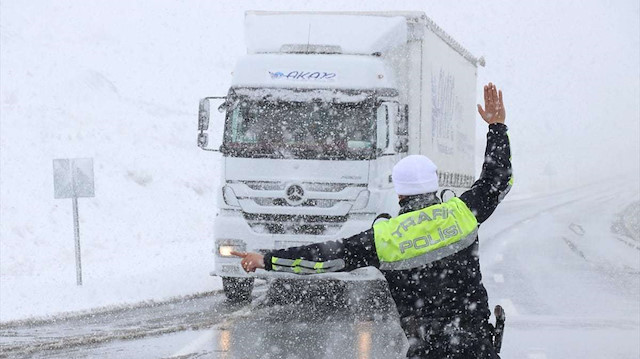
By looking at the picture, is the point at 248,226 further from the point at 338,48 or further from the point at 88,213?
the point at 88,213

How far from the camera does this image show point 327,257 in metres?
4.02

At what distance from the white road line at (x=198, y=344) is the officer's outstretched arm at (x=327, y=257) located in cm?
452

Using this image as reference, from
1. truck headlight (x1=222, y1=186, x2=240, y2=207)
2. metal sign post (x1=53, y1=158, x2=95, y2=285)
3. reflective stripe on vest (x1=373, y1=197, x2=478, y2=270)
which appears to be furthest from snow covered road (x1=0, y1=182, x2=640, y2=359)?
reflective stripe on vest (x1=373, y1=197, x2=478, y2=270)

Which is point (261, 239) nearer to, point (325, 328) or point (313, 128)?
point (313, 128)

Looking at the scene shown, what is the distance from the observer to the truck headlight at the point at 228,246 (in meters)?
11.1

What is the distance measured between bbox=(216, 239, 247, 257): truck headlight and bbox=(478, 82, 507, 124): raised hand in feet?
22.8

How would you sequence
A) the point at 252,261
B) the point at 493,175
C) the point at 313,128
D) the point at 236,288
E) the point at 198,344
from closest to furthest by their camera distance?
the point at 252,261
the point at 493,175
the point at 198,344
the point at 313,128
the point at 236,288

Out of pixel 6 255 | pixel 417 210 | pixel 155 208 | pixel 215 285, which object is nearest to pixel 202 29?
pixel 155 208

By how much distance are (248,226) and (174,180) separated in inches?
1052

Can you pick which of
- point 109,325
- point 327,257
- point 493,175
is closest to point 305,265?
point 327,257

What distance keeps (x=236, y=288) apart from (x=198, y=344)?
3.22 metres

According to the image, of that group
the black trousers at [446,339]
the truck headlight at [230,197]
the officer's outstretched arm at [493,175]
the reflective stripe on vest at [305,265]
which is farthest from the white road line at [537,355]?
the reflective stripe on vest at [305,265]

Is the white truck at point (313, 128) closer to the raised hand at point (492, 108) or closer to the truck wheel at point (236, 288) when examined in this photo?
the truck wheel at point (236, 288)

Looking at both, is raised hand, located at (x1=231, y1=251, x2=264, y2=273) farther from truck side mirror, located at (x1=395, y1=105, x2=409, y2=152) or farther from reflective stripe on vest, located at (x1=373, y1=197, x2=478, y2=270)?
truck side mirror, located at (x1=395, y1=105, x2=409, y2=152)
